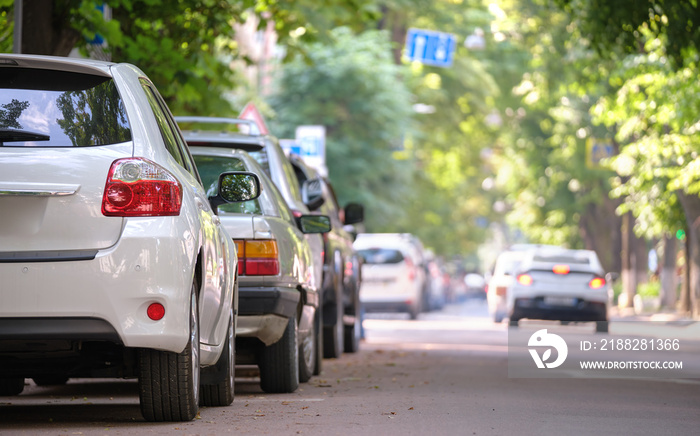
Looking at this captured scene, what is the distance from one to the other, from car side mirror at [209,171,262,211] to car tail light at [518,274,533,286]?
17549 mm

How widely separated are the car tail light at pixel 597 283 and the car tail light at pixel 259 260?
52.3 ft

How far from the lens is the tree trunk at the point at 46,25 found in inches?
546

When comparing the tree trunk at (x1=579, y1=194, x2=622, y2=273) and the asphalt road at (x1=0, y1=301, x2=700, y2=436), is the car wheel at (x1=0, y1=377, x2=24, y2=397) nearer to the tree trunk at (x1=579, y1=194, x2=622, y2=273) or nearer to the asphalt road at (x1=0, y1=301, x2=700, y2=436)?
the asphalt road at (x1=0, y1=301, x2=700, y2=436)

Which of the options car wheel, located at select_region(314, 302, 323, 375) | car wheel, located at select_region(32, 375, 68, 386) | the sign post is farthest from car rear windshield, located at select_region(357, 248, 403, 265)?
car wheel, located at select_region(32, 375, 68, 386)

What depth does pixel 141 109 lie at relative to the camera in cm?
729

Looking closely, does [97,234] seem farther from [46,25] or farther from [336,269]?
[336,269]

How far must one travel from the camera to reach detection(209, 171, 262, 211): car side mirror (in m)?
8.41

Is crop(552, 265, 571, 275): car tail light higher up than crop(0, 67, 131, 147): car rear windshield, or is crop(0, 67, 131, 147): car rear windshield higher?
crop(0, 67, 131, 147): car rear windshield

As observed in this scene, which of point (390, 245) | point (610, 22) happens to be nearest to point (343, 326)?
point (610, 22)

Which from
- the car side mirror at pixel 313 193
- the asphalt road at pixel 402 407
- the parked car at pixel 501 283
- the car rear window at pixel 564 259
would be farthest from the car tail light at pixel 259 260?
the parked car at pixel 501 283

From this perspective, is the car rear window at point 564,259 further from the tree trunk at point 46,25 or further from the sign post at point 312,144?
the tree trunk at point 46,25

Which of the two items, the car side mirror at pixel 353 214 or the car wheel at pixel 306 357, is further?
the car side mirror at pixel 353 214

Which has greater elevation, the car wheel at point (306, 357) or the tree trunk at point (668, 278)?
the tree trunk at point (668, 278)

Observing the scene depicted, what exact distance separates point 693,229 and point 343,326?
15626 mm
